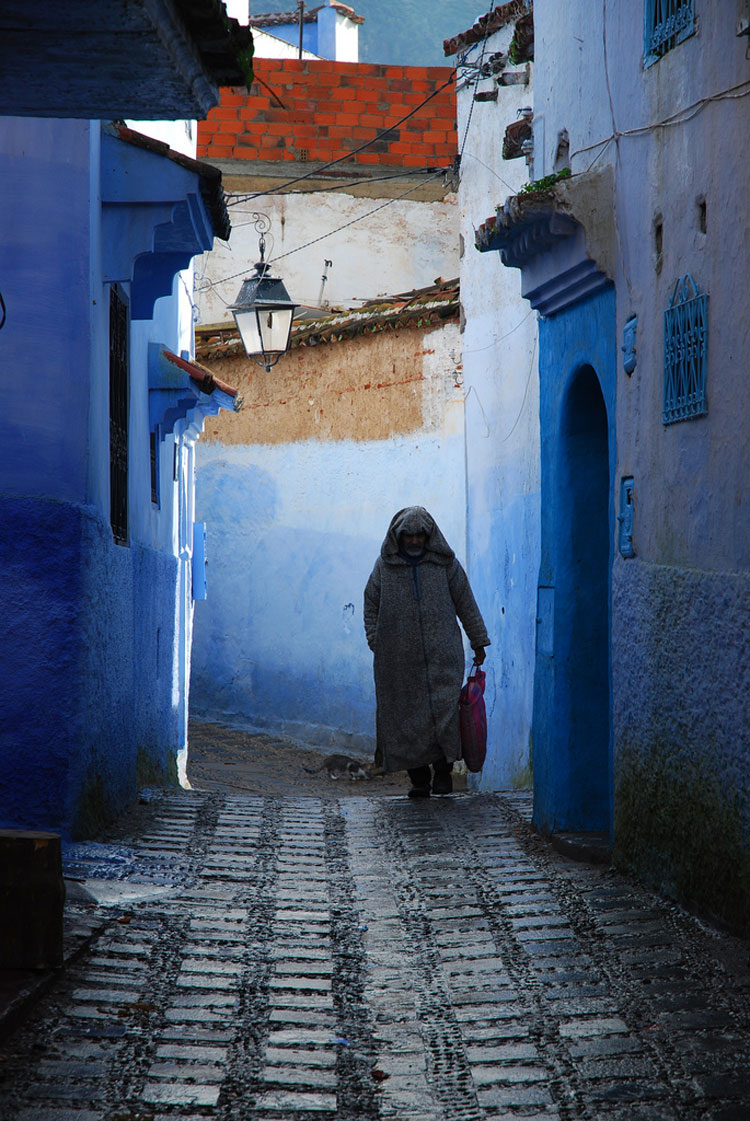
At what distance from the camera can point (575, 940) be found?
4.90m

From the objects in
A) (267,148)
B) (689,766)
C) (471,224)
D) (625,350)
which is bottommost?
(689,766)

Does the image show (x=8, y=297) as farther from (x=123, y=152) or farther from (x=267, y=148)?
(x=267, y=148)

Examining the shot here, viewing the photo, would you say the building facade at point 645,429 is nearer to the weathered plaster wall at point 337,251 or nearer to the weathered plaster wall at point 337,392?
the weathered plaster wall at point 337,392

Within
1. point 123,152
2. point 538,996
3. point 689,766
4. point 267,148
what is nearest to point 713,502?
point 689,766

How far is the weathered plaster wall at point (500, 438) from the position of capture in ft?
36.1

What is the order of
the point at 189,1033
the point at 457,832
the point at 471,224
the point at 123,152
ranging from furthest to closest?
1. the point at 471,224
2. the point at 457,832
3. the point at 123,152
4. the point at 189,1033

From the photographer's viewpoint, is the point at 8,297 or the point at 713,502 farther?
the point at 8,297

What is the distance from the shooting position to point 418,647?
888 centimetres

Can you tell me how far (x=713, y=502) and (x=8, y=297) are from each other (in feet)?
10.2

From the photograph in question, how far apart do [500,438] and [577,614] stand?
473 centimetres

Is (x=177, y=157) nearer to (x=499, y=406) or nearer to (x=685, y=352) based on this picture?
(x=685, y=352)

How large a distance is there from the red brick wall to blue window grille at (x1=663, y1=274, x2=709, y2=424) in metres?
14.5

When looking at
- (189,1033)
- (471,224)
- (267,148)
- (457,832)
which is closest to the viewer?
(189,1033)

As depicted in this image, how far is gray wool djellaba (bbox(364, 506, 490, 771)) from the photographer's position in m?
8.81
